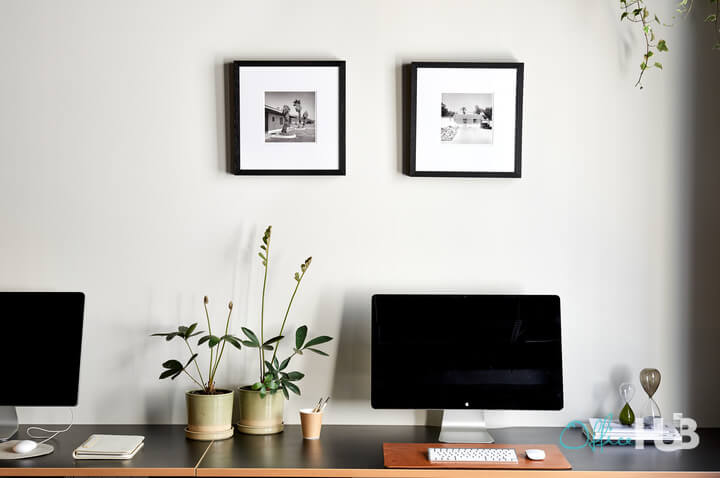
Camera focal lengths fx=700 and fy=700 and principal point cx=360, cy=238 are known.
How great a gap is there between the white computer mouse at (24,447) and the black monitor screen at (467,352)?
0.98 meters

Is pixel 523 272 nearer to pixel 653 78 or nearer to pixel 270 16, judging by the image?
pixel 653 78

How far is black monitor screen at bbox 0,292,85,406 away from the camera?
2104 millimetres

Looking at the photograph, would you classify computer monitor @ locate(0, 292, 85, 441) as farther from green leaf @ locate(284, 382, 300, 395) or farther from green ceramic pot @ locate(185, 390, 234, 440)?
green leaf @ locate(284, 382, 300, 395)

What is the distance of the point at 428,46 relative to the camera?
7.66ft

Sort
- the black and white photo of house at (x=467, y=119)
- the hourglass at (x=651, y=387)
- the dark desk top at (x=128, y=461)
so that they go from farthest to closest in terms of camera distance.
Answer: the black and white photo of house at (x=467, y=119)
the hourglass at (x=651, y=387)
the dark desk top at (x=128, y=461)

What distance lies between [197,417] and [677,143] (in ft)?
5.90

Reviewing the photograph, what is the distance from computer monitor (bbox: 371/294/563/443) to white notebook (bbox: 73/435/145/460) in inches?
28.0

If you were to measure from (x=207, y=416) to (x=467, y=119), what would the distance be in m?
1.26

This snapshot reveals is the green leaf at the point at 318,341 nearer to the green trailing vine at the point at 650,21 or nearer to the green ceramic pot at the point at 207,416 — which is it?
the green ceramic pot at the point at 207,416

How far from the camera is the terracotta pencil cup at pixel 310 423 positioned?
213 cm

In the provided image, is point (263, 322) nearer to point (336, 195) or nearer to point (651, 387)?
point (336, 195)

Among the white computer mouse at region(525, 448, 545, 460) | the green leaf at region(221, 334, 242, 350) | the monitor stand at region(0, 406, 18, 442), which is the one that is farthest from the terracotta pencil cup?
the monitor stand at region(0, 406, 18, 442)

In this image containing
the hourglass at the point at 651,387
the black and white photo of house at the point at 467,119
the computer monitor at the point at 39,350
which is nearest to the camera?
the computer monitor at the point at 39,350

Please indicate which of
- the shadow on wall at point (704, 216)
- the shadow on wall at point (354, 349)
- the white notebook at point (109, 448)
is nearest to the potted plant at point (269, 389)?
the shadow on wall at point (354, 349)
